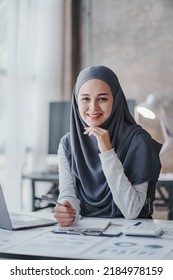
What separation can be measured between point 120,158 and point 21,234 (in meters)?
0.53

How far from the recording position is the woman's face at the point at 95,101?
65.9 inches

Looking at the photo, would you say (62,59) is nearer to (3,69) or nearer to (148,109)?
(3,69)

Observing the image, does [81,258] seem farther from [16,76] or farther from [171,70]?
[171,70]

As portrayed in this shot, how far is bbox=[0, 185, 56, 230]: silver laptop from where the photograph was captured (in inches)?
55.8

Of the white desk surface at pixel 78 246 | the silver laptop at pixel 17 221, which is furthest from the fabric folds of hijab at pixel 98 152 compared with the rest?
the white desk surface at pixel 78 246

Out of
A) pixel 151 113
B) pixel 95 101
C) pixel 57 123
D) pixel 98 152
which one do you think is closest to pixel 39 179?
pixel 57 123

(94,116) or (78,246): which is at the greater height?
(94,116)

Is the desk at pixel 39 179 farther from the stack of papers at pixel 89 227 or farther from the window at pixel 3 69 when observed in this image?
the stack of papers at pixel 89 227

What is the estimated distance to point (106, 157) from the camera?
163cm

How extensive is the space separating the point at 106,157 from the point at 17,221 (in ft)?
1.23

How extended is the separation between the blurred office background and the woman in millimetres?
1868

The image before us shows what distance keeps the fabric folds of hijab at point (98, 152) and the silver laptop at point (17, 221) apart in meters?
0.23
